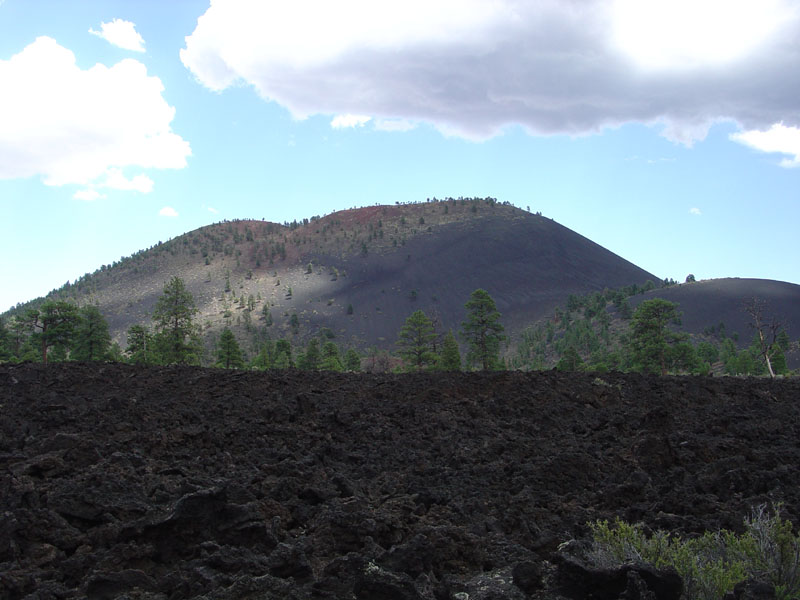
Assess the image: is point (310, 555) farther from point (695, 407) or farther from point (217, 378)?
point (217, 378)

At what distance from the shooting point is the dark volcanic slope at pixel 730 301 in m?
112

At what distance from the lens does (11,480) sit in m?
6.79

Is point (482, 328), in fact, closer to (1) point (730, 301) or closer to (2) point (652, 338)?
(2) point (652, 338)

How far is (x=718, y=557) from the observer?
506cm

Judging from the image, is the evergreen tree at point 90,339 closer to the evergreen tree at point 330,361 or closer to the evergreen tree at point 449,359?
the evergreen tree at point 330,361

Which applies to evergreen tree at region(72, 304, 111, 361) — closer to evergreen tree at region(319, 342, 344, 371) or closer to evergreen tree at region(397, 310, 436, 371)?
evergreen tree at region(319, 342, 344, 371)

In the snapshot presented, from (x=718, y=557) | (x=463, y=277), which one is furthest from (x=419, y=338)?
(x=463, y=277)

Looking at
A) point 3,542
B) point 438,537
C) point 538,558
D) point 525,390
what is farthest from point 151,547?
point 525,390

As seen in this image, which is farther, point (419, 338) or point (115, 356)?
point (115, 356)

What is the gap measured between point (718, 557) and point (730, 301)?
133991 mm

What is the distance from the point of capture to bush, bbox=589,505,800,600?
4.38 m

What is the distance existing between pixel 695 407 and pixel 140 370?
49.2ft

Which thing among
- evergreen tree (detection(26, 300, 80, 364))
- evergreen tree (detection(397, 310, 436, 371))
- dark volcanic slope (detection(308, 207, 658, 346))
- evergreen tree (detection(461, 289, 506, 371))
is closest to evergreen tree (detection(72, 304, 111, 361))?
evergreen tree (detection(26, 300, 80, 364))

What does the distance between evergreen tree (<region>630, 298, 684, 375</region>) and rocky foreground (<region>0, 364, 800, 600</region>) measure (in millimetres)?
33187
